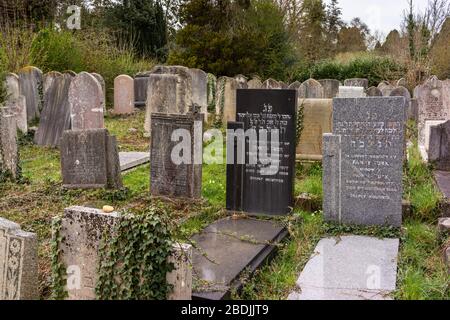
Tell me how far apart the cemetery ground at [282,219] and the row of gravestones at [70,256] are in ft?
1.00

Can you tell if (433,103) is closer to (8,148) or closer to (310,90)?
(310,90)

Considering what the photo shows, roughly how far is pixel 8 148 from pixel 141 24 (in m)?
21.6

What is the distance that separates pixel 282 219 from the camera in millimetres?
5957

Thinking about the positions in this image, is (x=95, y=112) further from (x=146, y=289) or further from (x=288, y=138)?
(x=146, y=289)

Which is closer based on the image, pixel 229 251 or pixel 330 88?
pixel 229 251

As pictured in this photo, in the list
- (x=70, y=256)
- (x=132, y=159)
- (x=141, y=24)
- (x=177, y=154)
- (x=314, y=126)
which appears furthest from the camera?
(x=141, y=24)

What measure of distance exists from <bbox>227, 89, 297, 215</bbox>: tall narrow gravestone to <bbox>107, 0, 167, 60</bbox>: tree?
21.4 meters

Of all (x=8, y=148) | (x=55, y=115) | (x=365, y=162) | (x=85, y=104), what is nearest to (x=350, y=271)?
(x=365, y=162)

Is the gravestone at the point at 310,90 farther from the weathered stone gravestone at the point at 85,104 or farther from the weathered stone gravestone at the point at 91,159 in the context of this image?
the weathered stone gravestone at the point at 91,159

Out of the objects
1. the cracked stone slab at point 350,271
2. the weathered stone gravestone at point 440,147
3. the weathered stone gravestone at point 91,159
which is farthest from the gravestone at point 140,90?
the cracked stone slab at point 350,271

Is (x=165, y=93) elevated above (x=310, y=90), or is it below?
below
